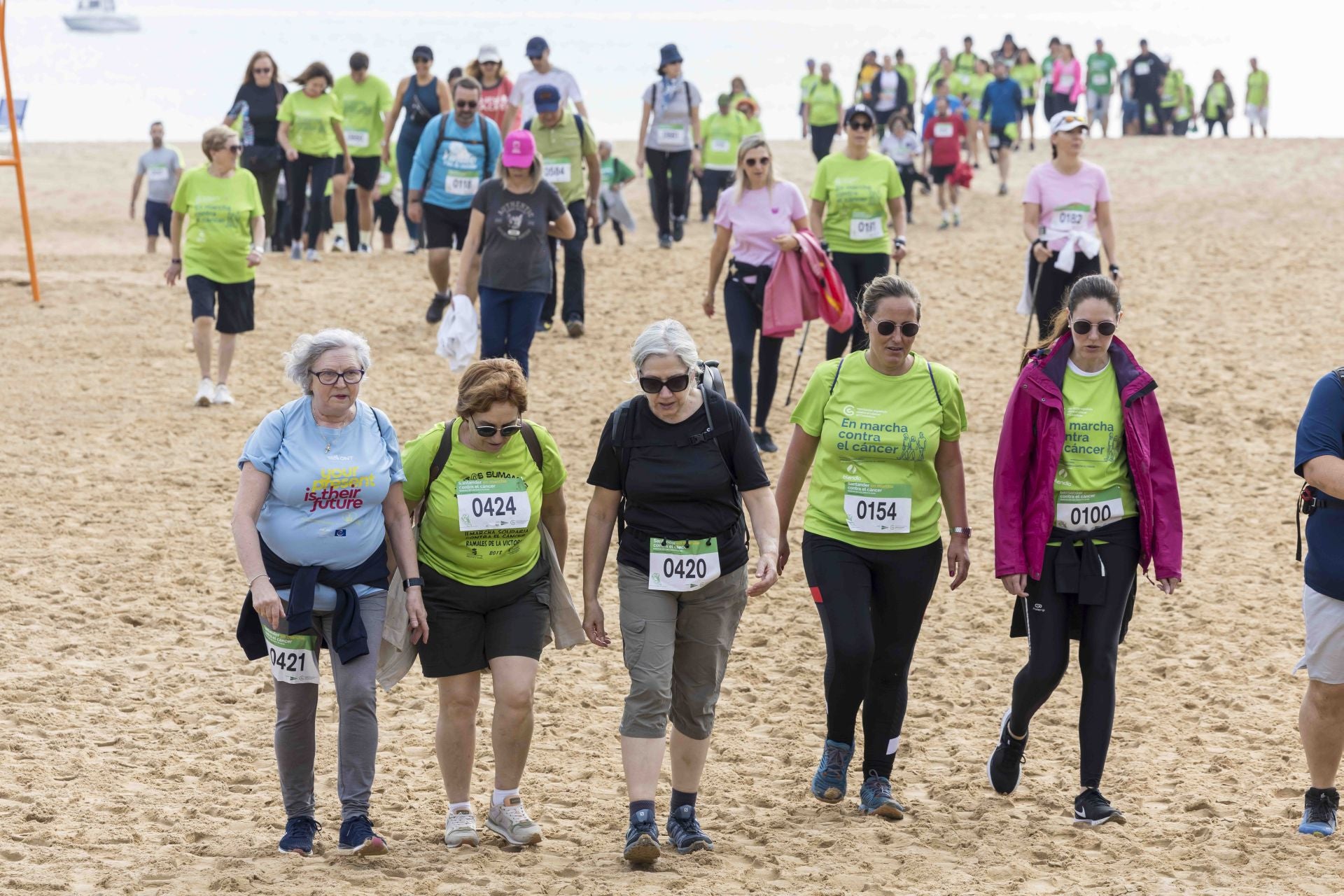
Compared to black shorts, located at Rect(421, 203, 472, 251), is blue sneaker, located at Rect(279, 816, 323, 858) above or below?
below

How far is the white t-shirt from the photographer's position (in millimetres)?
14641

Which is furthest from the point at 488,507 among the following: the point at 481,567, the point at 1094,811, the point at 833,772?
the point at 1094,811

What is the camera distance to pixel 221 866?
5.40 m

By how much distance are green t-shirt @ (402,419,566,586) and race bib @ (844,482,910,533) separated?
3.70 ft

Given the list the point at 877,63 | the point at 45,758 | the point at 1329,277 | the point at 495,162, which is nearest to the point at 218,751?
the point at 45,758

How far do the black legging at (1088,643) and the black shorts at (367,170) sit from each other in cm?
1317

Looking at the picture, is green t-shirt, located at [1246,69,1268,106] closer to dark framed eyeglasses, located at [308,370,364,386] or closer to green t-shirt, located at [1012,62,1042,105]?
green t-shirt, located at [1012,62,1042,105]

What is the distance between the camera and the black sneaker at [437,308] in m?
14.5

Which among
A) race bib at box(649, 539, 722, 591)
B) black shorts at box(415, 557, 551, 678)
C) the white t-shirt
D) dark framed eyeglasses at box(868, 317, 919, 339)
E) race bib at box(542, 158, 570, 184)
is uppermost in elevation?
the white t-shirt

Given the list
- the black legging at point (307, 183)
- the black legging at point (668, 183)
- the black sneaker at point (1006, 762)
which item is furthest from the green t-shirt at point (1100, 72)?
the black sneaker at point (1006, 762)

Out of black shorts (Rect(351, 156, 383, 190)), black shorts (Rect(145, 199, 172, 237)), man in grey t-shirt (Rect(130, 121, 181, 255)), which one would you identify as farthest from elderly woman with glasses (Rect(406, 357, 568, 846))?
man in grey t-shirt (Rect(130, 121, 181, 255))

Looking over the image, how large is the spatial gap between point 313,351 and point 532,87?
982 cm

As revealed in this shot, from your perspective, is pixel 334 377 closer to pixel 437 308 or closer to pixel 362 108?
pixel 437 308

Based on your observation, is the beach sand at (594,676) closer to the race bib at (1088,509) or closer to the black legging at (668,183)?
the race bib at (1088,509)
